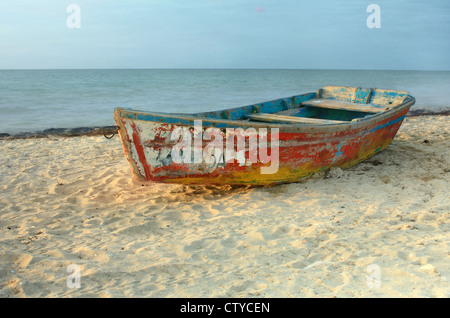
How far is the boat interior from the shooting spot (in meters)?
5.85

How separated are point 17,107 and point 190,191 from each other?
1403 centimetres

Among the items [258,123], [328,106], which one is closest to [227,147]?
[258,123]

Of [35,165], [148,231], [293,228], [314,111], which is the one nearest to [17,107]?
[35,165]

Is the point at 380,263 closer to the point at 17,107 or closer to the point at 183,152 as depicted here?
the point at 183,152

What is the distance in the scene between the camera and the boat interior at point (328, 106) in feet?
19.2

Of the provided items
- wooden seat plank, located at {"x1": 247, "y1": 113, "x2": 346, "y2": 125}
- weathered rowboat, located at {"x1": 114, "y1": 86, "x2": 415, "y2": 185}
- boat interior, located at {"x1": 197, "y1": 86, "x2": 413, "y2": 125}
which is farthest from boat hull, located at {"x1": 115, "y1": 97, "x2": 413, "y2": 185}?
boat interior, located at {"x1": 197, "y1": 86, "x2": 413, "y2": 125}

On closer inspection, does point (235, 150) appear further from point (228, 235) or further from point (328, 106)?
point (328, 106)

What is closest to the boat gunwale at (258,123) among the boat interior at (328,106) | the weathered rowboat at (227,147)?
the weathered rowboat at (227,147)

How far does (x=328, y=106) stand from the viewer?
6.86 metres

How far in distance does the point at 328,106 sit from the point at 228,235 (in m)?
4.40

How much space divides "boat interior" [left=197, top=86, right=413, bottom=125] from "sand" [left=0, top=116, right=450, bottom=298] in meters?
1.45

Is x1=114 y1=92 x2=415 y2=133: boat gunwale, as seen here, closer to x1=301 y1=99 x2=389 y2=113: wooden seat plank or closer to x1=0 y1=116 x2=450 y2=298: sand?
x1=0 y1=116 x2=450 y2=298: sand

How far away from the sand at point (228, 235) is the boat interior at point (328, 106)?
4.77 feet

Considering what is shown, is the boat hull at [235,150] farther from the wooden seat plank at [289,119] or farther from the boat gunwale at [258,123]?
the wooden seat plank at [289,119]
